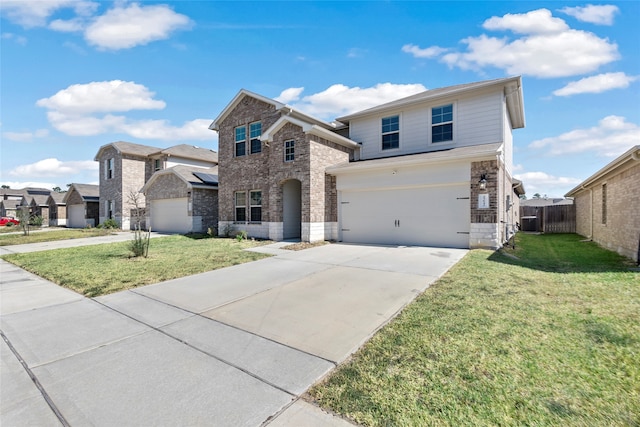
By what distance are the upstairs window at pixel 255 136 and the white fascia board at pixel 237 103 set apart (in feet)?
4.42

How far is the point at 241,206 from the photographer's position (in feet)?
54.3

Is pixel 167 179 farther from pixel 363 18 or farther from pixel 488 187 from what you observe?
pixel 488 187

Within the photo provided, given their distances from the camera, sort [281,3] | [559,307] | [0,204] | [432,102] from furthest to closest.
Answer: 1. [0,204]
2. [432,102]
3. [281,3]
4. [559,307]

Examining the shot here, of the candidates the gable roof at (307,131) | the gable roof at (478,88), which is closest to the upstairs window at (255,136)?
the gable roof at (307,131)

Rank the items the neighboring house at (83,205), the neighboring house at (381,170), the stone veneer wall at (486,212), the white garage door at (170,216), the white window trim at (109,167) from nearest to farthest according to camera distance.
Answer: the stone veneer wall at (486,212) < the neighboring house at (381,170) < the white garage door at (170,216) < the white window trim at (109,167) < the neighboring house at (83,205)

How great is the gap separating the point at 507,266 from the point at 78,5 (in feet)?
45.8

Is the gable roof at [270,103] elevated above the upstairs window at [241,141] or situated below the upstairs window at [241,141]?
above

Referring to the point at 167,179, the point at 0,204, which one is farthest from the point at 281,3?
the point at 0,204

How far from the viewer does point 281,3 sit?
9.81m

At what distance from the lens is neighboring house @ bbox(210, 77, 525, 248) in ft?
35.8

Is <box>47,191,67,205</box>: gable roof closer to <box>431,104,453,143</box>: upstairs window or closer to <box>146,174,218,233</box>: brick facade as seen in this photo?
<box>146,174,218,233</box>: brick facade

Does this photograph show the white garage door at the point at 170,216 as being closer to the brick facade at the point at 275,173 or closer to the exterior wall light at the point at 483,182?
the brick facade at the point at 275,173

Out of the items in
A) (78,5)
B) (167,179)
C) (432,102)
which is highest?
(78,5)

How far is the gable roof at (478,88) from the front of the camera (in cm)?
1180
